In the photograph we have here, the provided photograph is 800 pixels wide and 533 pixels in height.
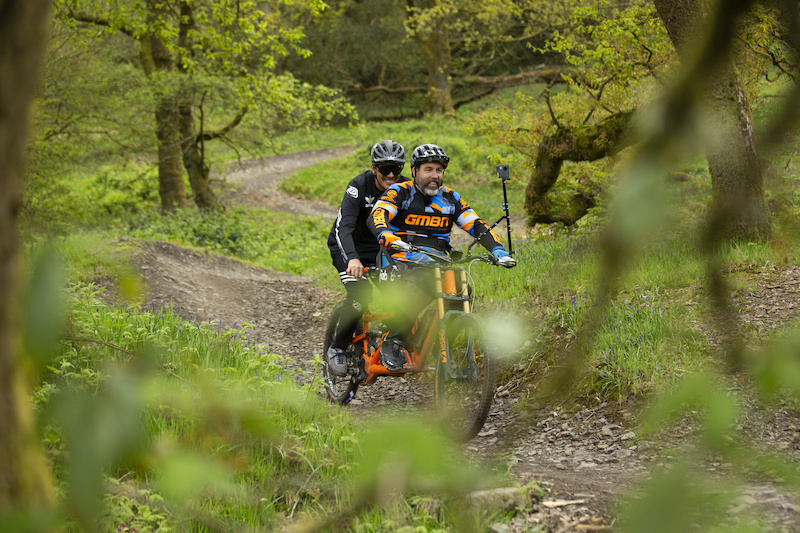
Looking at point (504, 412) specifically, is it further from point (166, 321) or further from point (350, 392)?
point (166, 321)

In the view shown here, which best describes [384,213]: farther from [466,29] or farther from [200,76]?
[466,29]

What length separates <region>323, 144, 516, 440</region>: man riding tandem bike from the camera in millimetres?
4887

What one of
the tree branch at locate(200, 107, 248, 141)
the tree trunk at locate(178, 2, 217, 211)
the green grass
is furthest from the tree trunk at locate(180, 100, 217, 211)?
the green grass

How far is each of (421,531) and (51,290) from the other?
2750 millimetres

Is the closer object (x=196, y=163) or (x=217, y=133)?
(x=217, y=133)

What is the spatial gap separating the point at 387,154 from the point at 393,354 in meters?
1.73

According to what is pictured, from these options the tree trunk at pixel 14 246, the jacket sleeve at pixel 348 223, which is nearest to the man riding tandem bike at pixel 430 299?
the jacket sleeve at pixel 348 223

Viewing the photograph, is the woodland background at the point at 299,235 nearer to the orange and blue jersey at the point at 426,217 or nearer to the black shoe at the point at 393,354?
the orange and blue jersey at the point at 426,217

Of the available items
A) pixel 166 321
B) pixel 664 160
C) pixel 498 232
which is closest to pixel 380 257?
pixel 166 321

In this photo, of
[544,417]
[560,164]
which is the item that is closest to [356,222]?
[560,164]

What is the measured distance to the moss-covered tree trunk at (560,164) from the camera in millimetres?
9031

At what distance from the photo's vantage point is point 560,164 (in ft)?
31.7

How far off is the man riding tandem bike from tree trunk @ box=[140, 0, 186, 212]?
Result: 10.9 meters

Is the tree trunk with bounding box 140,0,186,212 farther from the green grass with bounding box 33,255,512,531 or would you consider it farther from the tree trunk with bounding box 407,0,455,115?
the tree trunk with bounding box 407,0,455,115
